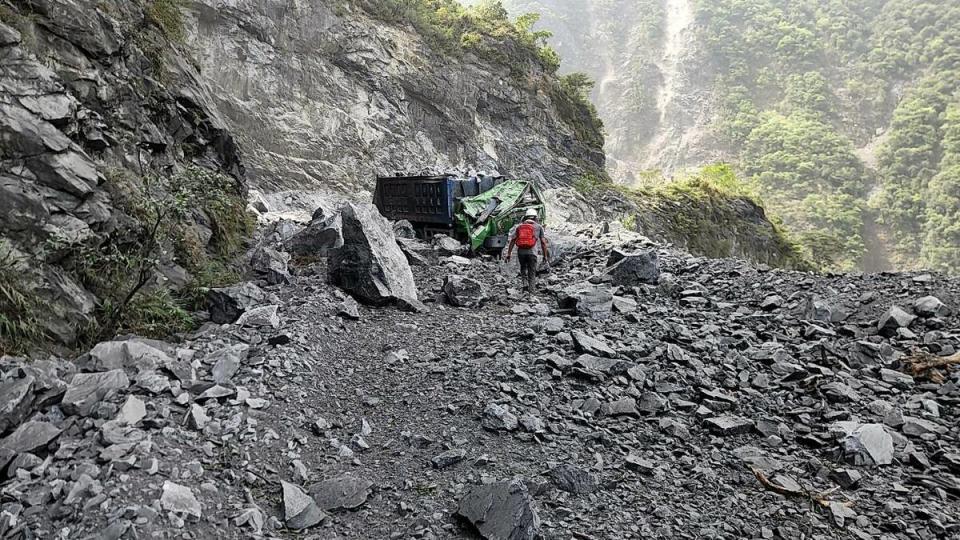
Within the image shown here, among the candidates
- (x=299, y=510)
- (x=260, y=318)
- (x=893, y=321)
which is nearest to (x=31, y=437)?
(x=299, y=510)

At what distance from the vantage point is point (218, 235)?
7.35 m

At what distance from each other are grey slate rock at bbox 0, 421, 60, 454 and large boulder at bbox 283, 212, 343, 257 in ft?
15.6

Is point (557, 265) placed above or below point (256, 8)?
below

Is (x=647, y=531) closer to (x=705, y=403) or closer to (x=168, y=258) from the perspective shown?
(x=705, y=403)

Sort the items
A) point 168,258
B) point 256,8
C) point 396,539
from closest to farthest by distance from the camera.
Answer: point 396,539 → point 168,258 → point 256,8

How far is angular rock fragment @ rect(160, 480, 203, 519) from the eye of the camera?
111 inches

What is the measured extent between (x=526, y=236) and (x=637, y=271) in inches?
72.3

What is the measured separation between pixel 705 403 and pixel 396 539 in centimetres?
287

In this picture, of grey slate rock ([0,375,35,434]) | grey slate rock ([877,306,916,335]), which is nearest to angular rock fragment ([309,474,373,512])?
grey slate rock ([0,375,35,434])

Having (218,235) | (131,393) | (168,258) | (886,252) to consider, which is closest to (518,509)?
(131,393)

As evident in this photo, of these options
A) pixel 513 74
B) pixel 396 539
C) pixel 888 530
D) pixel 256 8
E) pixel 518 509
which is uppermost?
pixel 513 74

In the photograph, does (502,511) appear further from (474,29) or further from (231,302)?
(474,29)

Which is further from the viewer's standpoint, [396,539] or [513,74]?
[513,74]

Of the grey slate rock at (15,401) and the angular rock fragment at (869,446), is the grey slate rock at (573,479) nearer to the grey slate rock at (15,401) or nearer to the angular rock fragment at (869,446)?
the angular rock fragment at (869,446)
